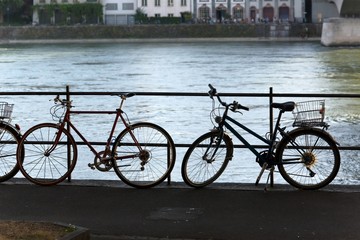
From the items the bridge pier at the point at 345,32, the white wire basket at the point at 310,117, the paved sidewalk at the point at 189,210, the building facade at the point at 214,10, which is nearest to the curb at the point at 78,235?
the paved sidewalk at the point at 189,210

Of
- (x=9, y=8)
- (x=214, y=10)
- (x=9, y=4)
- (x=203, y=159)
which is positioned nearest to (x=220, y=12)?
(x=214, y=10)

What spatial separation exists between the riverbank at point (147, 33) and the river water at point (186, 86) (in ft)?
74.1

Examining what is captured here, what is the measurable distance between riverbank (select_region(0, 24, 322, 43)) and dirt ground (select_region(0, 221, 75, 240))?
7929 centimetres

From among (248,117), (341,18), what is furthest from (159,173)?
(341,18)

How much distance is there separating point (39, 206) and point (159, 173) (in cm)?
448

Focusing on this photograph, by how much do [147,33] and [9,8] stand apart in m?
15.9

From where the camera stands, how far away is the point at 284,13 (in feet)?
299

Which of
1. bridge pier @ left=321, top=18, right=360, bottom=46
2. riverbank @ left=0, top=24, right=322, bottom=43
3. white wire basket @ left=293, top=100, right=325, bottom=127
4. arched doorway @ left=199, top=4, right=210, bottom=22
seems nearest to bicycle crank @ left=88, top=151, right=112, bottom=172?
white wire basket @ left=293, top=100, right=325, bottom=127

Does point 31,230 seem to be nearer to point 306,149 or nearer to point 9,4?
point 306,149

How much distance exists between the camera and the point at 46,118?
21.8m

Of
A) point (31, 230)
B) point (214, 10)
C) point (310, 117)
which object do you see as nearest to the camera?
point (31, 230)

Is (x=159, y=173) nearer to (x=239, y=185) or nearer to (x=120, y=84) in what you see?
(x=239, y=185)

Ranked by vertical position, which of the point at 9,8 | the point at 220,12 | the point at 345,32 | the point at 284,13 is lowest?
the point at 345,32

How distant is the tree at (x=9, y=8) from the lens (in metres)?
89.4
